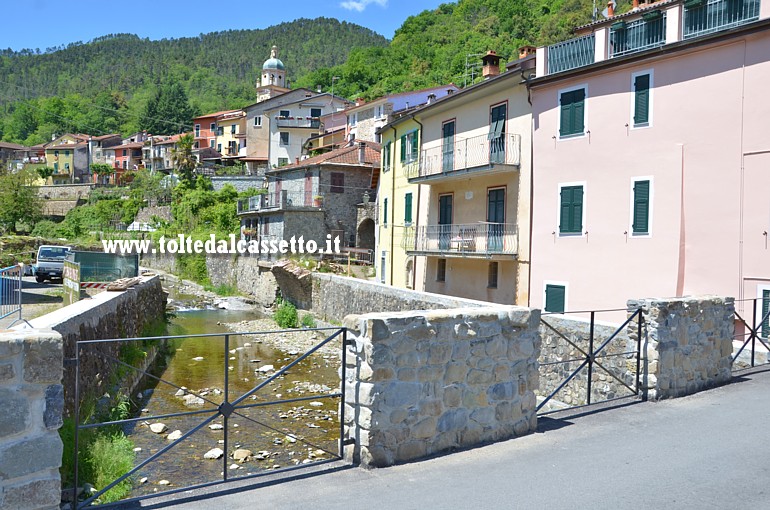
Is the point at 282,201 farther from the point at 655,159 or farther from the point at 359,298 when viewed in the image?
the point at 655,159

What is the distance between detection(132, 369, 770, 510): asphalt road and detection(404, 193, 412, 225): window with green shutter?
921 inches

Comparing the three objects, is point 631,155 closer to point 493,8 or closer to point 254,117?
point 254,117

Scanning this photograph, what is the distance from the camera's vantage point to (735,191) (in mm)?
16484

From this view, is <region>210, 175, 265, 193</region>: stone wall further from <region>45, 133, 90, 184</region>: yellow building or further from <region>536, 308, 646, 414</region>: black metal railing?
<region>45, 133, 90, 184</region>: yellow building

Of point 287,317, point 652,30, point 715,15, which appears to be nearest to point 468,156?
point 652,30

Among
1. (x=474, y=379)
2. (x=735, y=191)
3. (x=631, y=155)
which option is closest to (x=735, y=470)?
(x=474, y=379)

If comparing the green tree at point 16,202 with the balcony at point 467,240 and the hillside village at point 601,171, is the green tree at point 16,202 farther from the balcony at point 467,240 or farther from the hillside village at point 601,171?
the balcony at point 467,240

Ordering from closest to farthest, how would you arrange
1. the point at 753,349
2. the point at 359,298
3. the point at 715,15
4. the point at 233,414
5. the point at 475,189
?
1. the point at 753,349
2. the point at 233,414
3. the point at 715,15
4. the point at 475,189
5. the point at 359,298

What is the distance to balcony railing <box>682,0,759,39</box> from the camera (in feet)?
55.2

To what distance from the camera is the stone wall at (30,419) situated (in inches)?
175

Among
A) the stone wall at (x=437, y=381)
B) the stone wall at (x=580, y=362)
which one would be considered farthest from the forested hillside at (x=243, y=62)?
the stone wall at (x=437, y=381)

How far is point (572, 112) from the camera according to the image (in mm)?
20719

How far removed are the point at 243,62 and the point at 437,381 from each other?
163 metres

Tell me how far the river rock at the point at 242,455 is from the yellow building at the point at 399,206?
18066 mm
